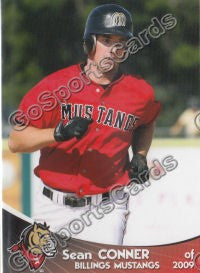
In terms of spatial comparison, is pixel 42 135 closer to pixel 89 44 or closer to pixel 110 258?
pixel 89 44

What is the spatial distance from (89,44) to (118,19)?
0.72 feet

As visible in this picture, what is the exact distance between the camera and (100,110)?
3.34 metres

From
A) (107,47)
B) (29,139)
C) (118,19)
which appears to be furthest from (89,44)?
(29,139)

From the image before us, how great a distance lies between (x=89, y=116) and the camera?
3326 millimetres

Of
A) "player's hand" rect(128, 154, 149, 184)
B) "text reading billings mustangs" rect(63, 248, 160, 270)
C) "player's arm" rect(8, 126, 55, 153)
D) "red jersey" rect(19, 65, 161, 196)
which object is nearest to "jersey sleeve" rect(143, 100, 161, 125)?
"red jersey" rect(19, 65, 161, 196)

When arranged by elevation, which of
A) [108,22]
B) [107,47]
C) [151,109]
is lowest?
[151,109]

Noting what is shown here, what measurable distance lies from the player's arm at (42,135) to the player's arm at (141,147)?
30cm

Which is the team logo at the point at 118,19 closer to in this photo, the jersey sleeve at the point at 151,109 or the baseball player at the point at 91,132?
the baseball player at the point at 91,132

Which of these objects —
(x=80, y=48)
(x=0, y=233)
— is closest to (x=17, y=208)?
(x=0, y=233)

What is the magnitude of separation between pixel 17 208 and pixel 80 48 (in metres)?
1.00

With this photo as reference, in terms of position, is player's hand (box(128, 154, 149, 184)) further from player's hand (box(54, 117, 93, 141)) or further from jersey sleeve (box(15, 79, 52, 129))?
jersey sleeve (box(15, 79, 52, 129))

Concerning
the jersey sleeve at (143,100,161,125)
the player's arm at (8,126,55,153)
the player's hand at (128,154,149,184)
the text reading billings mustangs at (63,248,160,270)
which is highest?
the jersey sleeve at (143,100,161,125)

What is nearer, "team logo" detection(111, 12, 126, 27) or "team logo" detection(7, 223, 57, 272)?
"team logo" detection(111, 12, 126, 27)

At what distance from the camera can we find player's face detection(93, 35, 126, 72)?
3326 mm
